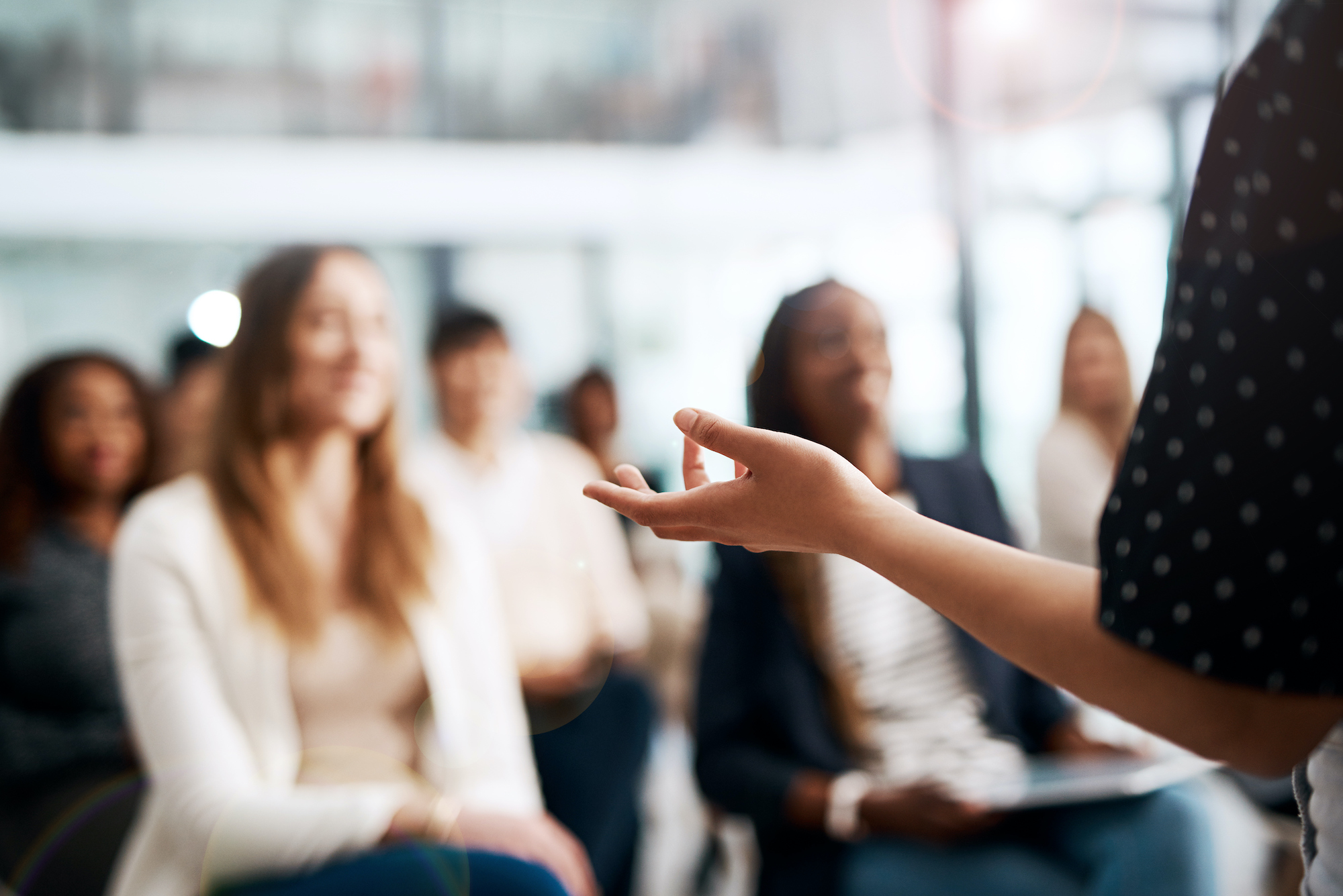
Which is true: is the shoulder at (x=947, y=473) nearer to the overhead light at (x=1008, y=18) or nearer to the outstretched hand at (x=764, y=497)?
the outstretched hand at (x=764, y=497)

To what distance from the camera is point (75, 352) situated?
6.70 ft

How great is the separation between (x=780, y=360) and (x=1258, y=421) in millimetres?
1073

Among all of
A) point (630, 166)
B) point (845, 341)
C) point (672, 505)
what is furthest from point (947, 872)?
point (630, 166)

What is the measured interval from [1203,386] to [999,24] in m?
5.14

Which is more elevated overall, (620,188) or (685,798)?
(620,188)

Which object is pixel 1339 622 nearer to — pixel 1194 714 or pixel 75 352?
pixel 1194 714

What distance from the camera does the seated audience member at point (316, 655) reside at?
116 centimetres

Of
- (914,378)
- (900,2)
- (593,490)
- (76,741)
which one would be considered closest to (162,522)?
(76,741)

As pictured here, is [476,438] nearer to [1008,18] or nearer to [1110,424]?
[1110,424]

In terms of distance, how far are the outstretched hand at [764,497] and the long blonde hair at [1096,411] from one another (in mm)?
2074

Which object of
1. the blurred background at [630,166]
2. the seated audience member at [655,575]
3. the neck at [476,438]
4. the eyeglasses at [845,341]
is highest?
the blurred background at [630,166]

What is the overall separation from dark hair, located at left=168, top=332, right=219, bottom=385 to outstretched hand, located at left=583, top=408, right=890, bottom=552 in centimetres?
207

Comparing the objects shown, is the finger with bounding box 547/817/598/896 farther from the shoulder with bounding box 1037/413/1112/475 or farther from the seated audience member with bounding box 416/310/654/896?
the shoulder with bounding box 1037/413/1112/475

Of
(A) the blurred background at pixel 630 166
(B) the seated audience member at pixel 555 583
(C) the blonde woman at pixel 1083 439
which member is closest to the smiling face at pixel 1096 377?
(C) the blonde woman at pixel 1083 439
